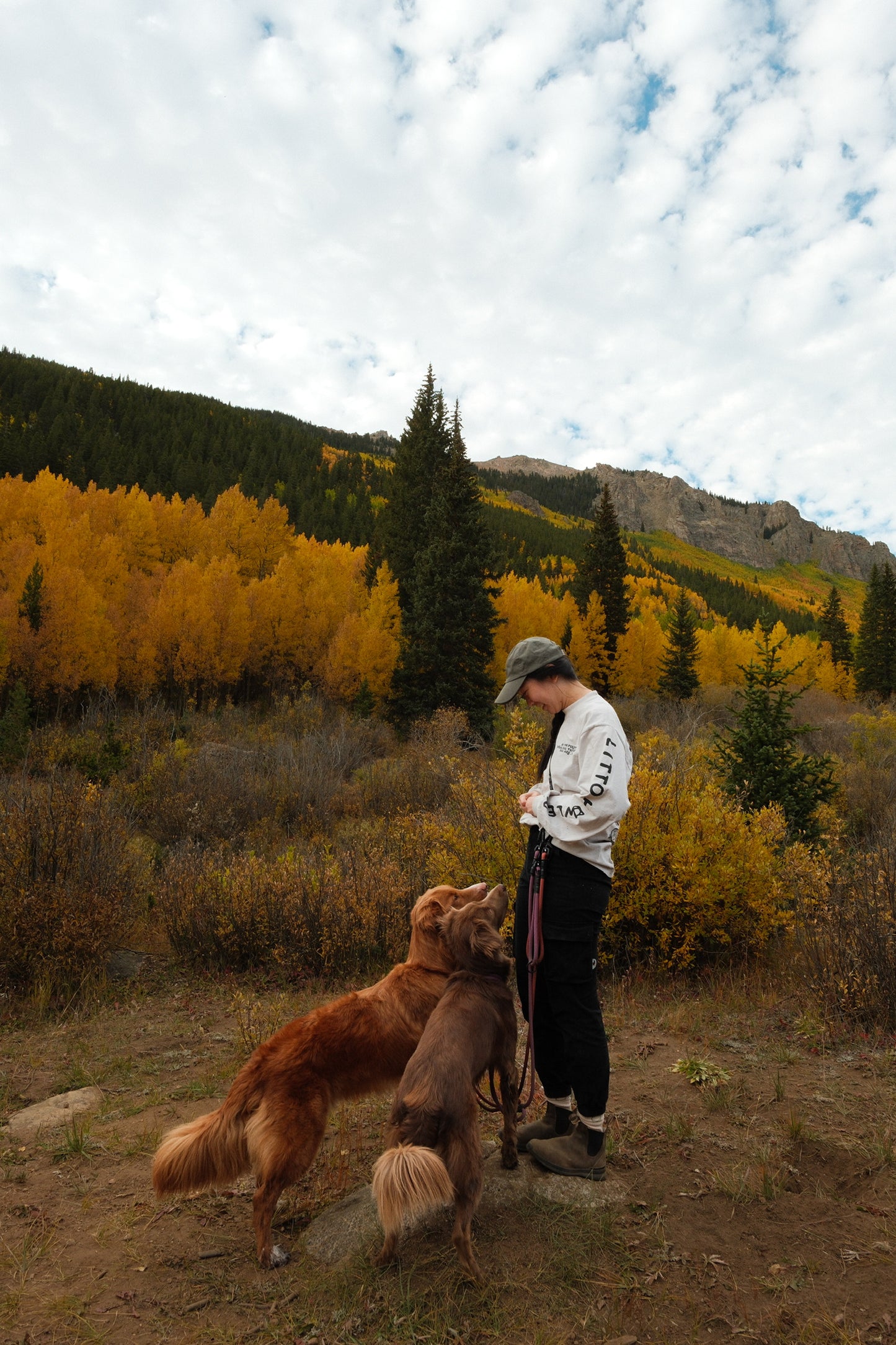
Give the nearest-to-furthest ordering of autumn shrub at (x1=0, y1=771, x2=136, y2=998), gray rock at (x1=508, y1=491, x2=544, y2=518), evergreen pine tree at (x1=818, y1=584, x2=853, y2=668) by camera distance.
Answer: autumn shrub at (x1=0, y1=771, x2=136, y2=998)
evergreen pine tree at (x1=818, y1=584, x2=853, y2=668)
gray rock at (x1=508, y1=491, x2=544, y2=518)

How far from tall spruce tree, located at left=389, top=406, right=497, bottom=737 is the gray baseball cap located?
68.4 feet

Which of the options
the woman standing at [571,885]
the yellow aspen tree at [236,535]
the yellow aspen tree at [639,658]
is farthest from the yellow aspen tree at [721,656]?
the woman standing at [571,885]

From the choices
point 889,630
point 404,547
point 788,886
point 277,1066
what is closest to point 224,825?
point 788,886

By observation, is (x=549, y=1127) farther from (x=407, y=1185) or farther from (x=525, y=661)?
(x=525, y=661)

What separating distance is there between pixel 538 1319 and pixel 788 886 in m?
5.24

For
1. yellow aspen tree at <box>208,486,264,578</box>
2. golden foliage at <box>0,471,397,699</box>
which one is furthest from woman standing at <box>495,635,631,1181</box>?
yellow aspen tree at <box>208,486,264,578</box>

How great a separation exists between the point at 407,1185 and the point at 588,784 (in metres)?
1.43

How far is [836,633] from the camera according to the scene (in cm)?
5503

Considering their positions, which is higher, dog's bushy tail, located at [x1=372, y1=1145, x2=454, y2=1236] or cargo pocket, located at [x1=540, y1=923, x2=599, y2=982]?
cargo pocket, located at [x1=540, y1=923, x2=599, y2=982]

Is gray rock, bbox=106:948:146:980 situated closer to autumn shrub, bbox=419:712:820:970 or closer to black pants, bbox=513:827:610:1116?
autumn shrub, bbox=419:712:820:970

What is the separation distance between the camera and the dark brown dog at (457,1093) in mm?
2094

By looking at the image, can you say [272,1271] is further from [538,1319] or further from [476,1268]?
[538,1319]

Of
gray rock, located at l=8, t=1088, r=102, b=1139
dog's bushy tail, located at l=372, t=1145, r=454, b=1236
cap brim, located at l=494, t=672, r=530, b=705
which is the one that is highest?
cap brim, located at l=494, t=672, r=530, b=705

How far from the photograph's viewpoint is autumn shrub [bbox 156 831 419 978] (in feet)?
21.4
